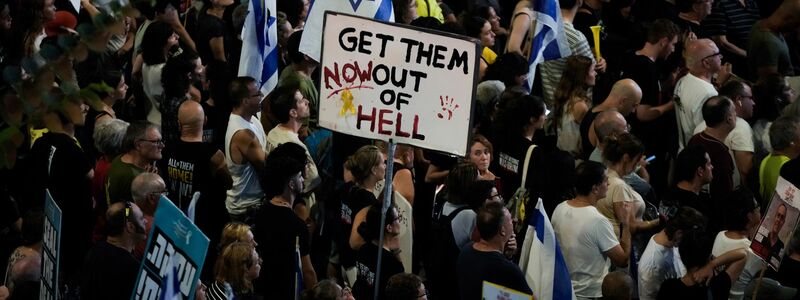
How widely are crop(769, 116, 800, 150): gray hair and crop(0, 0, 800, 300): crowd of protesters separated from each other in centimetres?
2

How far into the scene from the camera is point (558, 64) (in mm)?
12836

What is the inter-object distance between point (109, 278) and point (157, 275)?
1.20m

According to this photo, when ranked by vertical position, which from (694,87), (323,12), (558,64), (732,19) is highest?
(323,12)

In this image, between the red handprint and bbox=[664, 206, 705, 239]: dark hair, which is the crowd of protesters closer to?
bbox=[664, 206, 705, 239]: dark hair

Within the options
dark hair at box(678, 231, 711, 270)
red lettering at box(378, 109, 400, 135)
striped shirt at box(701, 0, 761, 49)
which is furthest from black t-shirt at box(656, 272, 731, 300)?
striped shirt at box(701, 0, 761, 49)

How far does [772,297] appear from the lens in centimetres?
866

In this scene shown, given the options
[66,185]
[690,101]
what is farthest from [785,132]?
[66,185]

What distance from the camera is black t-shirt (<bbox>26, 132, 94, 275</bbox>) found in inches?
396

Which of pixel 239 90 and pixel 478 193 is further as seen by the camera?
pixel 239 90

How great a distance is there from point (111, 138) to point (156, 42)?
1.84 meters

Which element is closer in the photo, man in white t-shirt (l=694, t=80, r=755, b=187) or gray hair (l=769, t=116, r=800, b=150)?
gray hair (l=769, t=116, r=800, b=150)

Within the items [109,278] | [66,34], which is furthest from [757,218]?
[66,34]

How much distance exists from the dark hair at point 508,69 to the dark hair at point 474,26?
33.7 inches

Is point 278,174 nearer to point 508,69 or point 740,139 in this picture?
point 508,69
